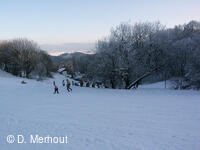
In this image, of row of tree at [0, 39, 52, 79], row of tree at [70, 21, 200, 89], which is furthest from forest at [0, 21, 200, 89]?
row of tree at [0, 39, 52, 79]

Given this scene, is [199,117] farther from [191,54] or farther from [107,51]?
[107,51]

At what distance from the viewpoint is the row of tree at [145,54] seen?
24.4m

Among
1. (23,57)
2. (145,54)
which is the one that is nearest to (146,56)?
(145,54)

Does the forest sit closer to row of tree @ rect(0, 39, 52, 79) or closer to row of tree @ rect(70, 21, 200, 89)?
row of tree @ rect(70, 21, 200, 89)

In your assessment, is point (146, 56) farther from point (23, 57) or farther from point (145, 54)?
point (23, 57)

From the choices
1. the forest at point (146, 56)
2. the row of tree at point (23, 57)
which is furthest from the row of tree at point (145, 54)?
the row of tree at point (23, 57)

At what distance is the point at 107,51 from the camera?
26547mm

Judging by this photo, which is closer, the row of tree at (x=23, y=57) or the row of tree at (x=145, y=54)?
the row of tree at (x=145, y=54)

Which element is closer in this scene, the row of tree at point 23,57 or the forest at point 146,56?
the forest at point 146,56

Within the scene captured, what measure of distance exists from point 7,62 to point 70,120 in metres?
58.7

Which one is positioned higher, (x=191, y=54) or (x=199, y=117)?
(x=191, y=54)

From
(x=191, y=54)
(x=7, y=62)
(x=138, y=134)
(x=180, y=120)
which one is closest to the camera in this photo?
(x=138, y=134)

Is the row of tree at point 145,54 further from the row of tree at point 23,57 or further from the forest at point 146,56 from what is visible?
the row of tree at point 23,57

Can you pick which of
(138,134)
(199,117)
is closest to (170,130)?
(138,134)
